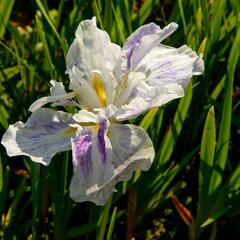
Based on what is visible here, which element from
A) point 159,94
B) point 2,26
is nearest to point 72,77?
point 159,94

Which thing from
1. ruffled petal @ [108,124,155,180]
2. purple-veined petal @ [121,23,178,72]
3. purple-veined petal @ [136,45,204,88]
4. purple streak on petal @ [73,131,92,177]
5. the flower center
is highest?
purple-veined petal @ [121,23,178,72]

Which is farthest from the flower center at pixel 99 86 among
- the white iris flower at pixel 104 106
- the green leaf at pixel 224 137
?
the green leaf at pixel 224 137

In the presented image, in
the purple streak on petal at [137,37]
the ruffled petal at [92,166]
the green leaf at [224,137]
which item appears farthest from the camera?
the green leaf at [224,137]

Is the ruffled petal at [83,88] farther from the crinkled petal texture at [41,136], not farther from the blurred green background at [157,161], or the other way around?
the blurred green background at [157,161]

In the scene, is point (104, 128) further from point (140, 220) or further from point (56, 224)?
point (140, 220)

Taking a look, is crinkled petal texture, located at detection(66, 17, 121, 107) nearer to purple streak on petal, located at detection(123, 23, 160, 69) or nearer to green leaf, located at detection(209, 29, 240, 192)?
purple streak on petal, located at detection(123, 23, 160, 69)

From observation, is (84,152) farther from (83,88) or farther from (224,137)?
(224,137)

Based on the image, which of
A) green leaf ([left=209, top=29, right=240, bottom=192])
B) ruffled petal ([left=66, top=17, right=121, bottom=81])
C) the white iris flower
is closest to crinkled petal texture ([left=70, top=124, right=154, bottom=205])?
the white iris flower
